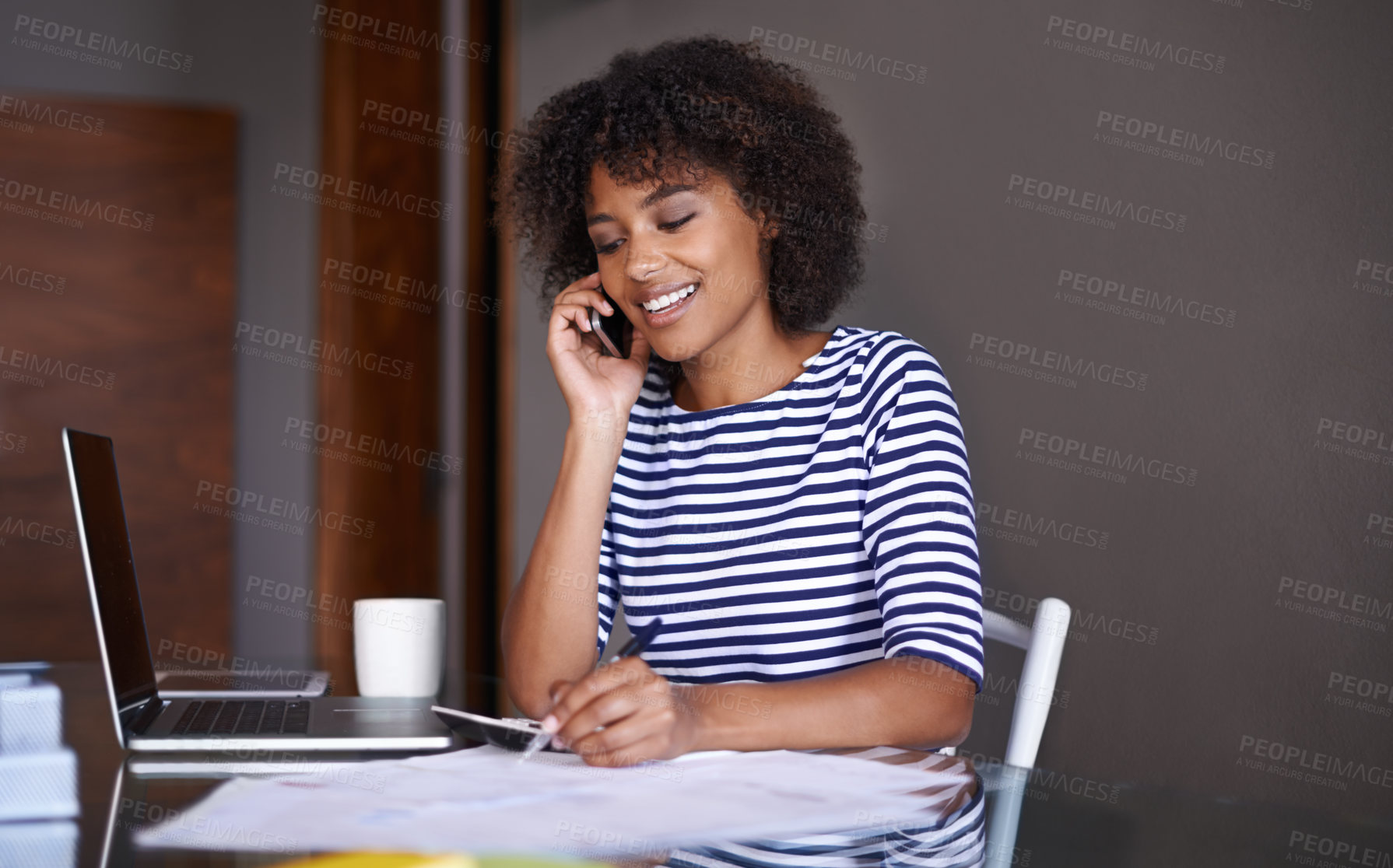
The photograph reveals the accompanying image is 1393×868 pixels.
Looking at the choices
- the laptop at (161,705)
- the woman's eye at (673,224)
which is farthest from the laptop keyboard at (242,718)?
the woman's eye at (673,224)

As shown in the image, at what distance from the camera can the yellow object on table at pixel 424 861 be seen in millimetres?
606

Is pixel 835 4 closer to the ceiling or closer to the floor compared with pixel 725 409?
closer to the ceiling

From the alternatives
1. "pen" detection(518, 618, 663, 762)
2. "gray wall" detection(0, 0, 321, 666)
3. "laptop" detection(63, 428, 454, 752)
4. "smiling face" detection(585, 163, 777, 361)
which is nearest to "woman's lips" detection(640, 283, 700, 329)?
"smiling face" detection(585, 163, 777, 361)

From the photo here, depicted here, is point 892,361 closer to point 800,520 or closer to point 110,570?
point 800,520

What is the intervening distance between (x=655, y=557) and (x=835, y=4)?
1233mm

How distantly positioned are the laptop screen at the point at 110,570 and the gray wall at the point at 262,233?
8.10 feet

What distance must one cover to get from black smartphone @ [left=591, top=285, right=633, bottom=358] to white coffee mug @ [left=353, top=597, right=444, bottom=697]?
1.41ft

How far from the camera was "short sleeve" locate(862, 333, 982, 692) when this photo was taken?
3.64 ft

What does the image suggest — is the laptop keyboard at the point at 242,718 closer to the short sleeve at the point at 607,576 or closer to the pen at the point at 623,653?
the pen at the point at 623,653

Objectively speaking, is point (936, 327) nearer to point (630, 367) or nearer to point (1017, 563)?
point (1017, 563)

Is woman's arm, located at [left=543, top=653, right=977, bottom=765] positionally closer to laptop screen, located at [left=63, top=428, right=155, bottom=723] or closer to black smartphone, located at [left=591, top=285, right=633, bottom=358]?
laptop screen, located at [left=63, top=428, right=155, bottom=723]

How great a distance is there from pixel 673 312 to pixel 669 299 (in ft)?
0.06

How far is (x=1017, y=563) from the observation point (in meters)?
1.79

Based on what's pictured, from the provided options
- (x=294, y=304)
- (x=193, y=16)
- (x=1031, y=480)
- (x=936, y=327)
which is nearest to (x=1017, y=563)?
(x=1031, y=480)
